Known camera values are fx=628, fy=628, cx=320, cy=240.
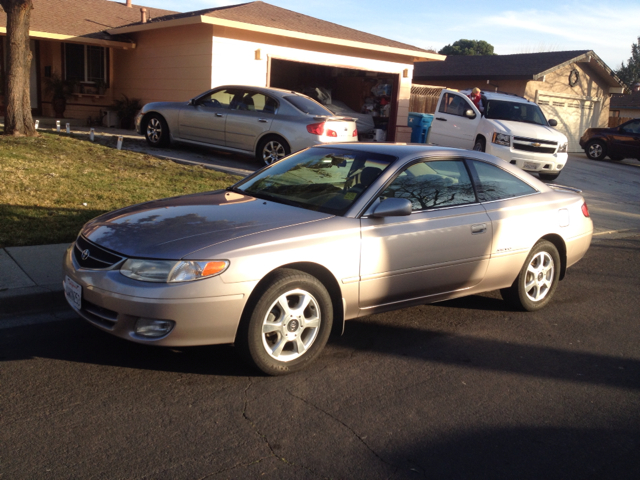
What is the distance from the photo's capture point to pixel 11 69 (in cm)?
1206

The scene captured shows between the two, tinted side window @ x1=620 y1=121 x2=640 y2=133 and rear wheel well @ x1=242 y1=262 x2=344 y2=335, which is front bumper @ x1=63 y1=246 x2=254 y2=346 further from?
tinted side window @ x1=620 y1=121 x2=640 y2=133

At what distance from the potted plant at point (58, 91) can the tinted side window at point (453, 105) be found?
10639mm

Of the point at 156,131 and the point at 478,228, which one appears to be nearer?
the point at 478,228

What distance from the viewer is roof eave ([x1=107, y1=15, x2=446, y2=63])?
14.5 m

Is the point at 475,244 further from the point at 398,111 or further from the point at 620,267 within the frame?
the point at 398,111

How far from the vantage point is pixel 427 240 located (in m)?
4.96

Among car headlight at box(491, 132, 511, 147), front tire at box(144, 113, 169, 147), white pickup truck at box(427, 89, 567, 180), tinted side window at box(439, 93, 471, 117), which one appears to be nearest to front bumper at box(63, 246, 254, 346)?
front tire at box(144, 113, 169, 147)

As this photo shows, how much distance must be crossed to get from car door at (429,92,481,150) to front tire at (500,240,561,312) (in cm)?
924

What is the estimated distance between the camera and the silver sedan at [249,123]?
469 inches

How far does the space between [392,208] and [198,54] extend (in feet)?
39.7

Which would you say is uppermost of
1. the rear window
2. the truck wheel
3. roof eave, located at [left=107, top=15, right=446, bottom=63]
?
roof eave, located at [left=107, top=15, right=446, bottom=63]

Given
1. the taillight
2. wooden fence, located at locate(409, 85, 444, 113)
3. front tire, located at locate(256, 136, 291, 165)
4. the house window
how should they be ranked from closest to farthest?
1. the taillight
2. front tire, located at locate(256, 136, 291, 165)
3. the house window
4. wooden fence, located at locate(409, 85, 444, 113)

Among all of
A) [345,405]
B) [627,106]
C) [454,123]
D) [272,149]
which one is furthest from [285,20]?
[627,106]

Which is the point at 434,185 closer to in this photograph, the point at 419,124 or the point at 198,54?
the point at 198,54
